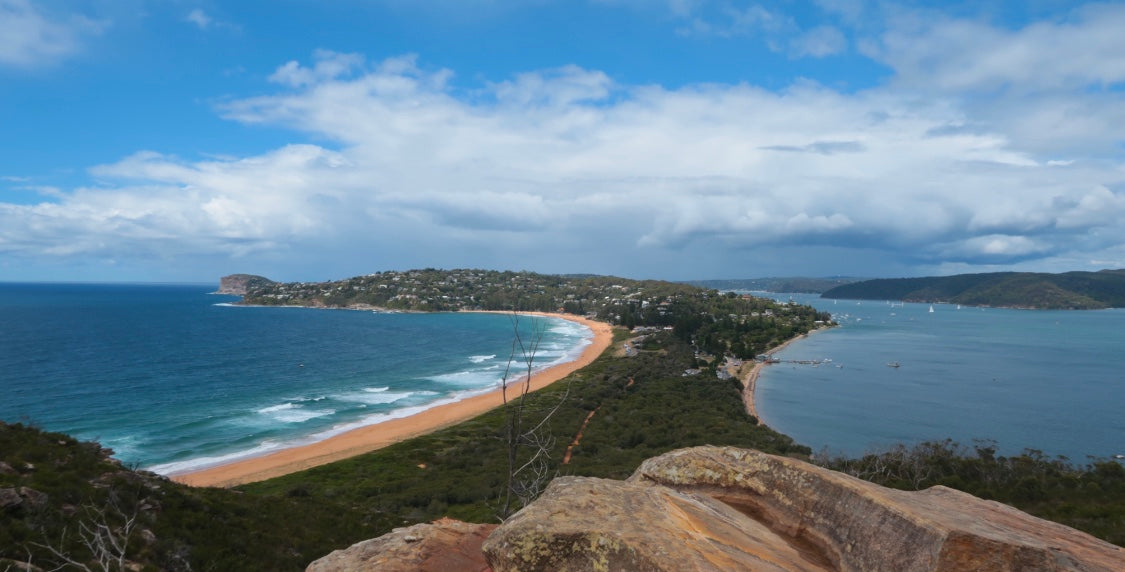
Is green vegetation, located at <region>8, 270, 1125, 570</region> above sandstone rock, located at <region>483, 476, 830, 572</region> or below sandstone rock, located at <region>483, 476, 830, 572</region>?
below

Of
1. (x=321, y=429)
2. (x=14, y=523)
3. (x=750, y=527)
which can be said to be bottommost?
(x=321, y=429)

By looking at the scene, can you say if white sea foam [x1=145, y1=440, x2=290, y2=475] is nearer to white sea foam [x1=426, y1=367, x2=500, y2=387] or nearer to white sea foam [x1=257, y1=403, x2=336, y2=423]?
white sea foam [x1=257, y1=403, x2=336, y2=423]

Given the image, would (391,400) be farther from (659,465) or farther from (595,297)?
(595,297)

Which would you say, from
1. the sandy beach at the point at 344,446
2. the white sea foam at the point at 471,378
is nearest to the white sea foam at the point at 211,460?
the sandy beach at the point at 344,446

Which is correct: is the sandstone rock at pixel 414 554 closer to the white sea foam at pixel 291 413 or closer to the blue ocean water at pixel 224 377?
the blue ocean water at pixel 224 377

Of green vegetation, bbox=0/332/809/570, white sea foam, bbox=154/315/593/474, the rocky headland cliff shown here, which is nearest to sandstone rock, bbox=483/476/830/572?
the rocky headland cliff

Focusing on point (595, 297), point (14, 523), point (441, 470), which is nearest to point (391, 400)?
point (441, 470)
